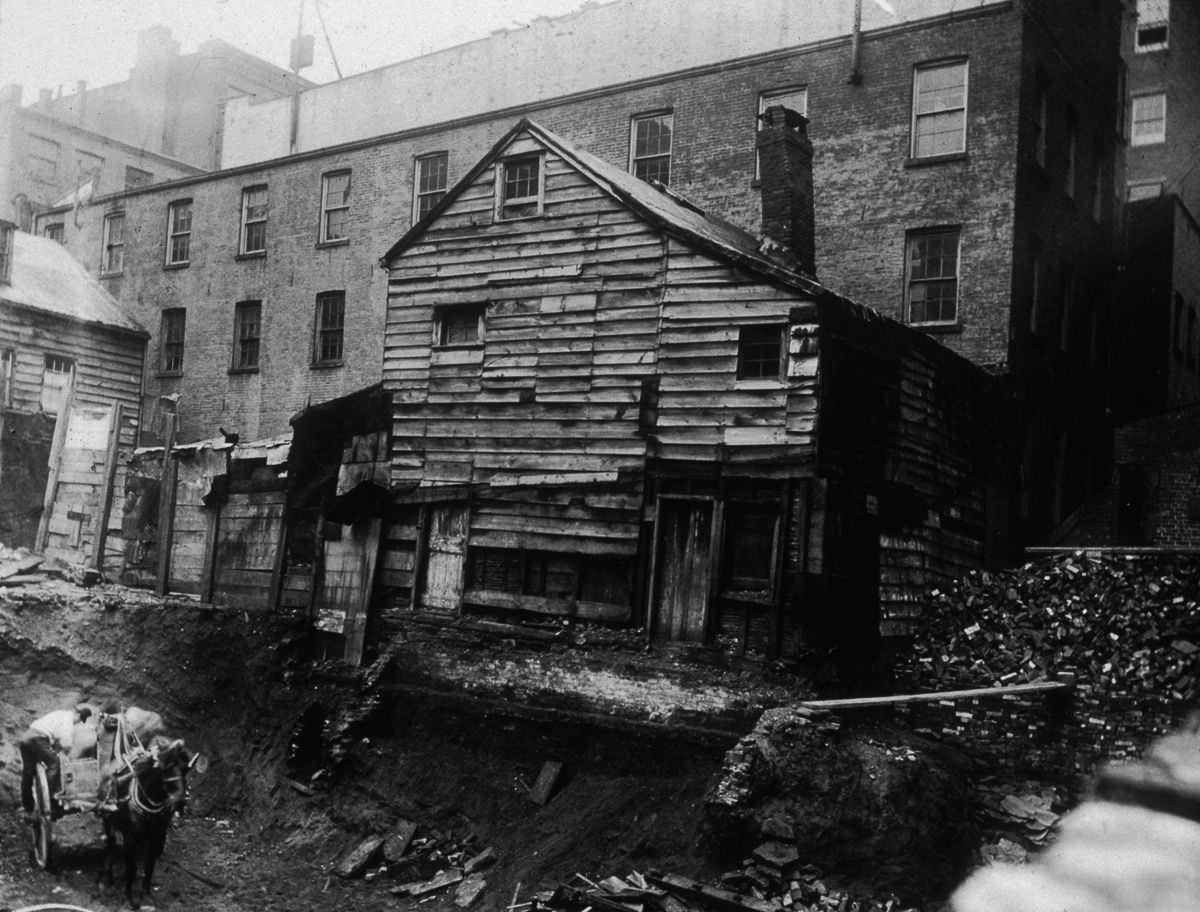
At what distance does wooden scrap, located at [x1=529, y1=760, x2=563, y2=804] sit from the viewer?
1517 cm

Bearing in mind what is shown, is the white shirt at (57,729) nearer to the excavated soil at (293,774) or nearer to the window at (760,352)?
the excavated soil at (293,774)

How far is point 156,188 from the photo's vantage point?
111ft

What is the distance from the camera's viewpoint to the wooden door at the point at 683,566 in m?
16.0

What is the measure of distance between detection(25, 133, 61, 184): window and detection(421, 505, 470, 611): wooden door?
110 feet

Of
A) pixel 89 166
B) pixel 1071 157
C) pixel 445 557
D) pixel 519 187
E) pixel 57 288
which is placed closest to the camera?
pixel 445 557

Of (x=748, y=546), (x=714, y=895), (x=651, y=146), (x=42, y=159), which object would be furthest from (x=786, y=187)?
(x=42, y=159)

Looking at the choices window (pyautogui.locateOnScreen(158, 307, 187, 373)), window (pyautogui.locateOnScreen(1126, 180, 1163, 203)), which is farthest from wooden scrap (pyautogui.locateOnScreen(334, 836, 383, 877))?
window (pyautogui.locateOnScreen(1126, 180, 1163, 203))

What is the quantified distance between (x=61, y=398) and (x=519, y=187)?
16.9 meters

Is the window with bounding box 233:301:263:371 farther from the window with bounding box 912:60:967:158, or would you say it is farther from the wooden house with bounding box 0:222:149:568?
the window with bounding box 912:60:967:158

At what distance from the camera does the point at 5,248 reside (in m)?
29.0

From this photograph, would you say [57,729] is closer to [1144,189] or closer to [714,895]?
[714,895]

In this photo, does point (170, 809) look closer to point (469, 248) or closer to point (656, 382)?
point (656, 382)

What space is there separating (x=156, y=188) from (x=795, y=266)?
75.1ft

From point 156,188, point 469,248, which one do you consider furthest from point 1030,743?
point 156,188
